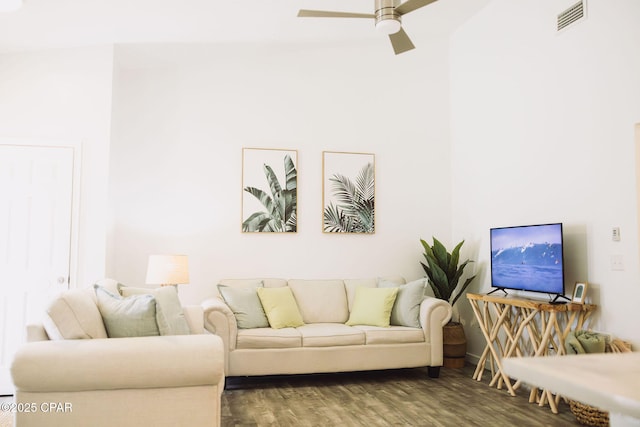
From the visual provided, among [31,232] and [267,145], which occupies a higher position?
[267,145]

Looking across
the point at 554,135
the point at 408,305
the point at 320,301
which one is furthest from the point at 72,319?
the point at 554,135

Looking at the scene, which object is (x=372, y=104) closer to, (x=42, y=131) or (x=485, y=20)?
(x=485, y=20)

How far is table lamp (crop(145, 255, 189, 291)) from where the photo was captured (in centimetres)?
426

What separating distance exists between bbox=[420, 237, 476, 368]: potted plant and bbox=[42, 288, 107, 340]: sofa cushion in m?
3.32

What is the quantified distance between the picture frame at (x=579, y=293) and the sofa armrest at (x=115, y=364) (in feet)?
8.45

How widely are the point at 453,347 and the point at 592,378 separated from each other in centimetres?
413

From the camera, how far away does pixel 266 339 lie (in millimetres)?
4219

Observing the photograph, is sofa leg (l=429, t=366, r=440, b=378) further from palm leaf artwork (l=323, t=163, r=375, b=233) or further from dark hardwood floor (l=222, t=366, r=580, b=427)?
palm leaf artwork (l=323, t=163, r=375, b=233)

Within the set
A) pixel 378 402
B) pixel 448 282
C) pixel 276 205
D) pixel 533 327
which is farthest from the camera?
pixel 276 205

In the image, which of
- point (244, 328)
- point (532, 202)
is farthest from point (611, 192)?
point (244, 328)

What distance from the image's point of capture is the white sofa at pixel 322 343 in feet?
13.7

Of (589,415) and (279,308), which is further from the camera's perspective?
(279,308)

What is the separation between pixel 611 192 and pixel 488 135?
164cm

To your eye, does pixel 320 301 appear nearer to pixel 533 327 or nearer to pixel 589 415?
pixel 533 327
